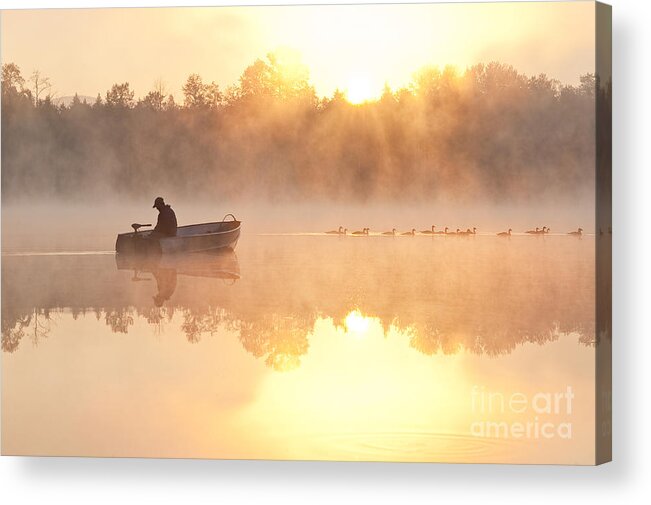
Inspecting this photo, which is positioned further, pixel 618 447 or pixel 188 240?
pixel 188 240

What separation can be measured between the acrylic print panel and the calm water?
0.04ft

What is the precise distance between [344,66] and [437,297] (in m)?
1.42

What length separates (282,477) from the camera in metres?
6.54

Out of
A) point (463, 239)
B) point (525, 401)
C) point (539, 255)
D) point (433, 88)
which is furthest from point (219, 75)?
point (525, 401)

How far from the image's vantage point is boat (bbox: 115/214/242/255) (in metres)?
6.57

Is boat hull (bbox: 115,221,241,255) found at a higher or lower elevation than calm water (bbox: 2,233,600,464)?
higher

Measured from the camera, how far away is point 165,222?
6660 millimetres

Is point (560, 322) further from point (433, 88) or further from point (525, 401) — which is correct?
point (433, 88)

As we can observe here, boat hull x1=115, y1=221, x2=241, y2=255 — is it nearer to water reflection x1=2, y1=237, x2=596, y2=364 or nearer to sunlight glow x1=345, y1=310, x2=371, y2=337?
water reflection x1=2, y1=237, x2=596, y2=364

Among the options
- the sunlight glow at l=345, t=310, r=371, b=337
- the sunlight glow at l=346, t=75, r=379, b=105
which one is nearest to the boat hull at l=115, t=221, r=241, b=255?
the sunlight glow at l=345, t=310, r=371, b=337

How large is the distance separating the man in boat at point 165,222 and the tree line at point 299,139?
0.31 ft

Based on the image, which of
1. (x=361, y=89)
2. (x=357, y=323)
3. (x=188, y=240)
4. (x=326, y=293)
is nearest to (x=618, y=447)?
(x=357, y=323)

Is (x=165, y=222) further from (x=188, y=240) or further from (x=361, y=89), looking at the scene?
(x=361, y=89)

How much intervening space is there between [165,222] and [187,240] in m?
0.17
